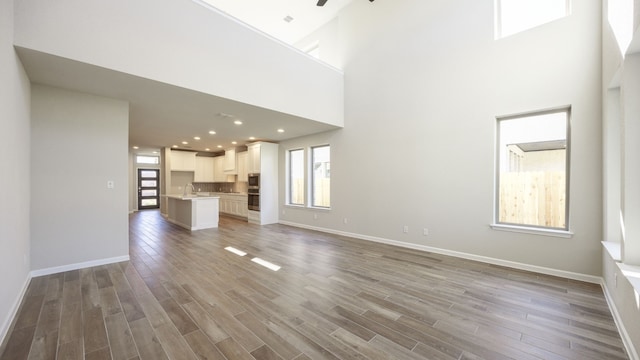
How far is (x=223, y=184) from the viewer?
10.9 m

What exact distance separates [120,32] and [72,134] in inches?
69.2

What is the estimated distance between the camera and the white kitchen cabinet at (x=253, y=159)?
7.47 metres

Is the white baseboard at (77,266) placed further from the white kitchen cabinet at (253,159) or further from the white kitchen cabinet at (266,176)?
the white kitchen cabinet at (253,159)

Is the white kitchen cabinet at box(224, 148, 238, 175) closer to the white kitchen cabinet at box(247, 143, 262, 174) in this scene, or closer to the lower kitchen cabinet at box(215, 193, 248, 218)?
the lower kitchen cabinet at box(215, 193, 248, 218)

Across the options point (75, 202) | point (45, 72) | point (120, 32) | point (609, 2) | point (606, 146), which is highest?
point (609, 2)

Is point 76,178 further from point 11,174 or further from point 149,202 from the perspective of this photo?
point 149,202

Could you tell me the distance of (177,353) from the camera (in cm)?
182

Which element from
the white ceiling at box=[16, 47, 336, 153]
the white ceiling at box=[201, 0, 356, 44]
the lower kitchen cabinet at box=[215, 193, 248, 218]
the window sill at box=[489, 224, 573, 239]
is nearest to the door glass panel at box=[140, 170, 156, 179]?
the lower kitchen cabinet at box=[215, 193, 248, 218]

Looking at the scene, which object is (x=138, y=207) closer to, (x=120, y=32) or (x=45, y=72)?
(x=45, y=72)

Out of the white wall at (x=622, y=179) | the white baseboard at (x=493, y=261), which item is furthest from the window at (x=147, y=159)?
the white wall at (x=622, y=179)

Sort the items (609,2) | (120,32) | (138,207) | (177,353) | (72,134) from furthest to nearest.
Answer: (138,207)
(72,134)
(120,32)
(609,2)
(177,353)

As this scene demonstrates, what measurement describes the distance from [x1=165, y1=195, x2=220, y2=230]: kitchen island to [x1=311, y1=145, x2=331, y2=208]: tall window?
2.74m

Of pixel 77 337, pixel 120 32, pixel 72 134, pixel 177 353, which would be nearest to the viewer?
pixel 177 353

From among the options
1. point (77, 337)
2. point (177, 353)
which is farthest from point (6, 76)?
point (177, 353)
